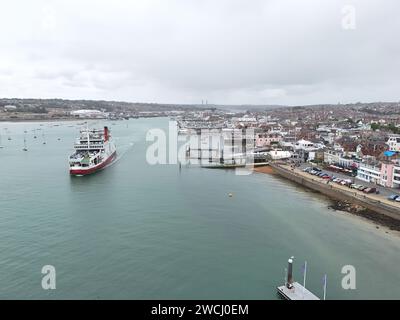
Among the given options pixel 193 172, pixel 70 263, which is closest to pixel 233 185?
pixel 193 172

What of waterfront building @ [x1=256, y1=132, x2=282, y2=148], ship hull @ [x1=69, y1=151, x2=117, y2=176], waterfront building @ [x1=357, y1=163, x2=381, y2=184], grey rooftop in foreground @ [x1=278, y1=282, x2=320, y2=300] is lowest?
grey rooftop in foreground @ [x1=278, y1=282, x2=320, y2=300]

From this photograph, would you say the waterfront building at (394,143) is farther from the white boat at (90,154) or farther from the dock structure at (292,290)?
the white boat at (90,154)

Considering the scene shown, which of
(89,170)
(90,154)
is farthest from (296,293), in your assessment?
(90,154)

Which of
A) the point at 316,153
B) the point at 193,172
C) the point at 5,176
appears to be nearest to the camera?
the point at 5,176

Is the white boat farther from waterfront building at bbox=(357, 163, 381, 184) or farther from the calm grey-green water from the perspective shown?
waterfront building at bbox=(357, 163, 381, 184)

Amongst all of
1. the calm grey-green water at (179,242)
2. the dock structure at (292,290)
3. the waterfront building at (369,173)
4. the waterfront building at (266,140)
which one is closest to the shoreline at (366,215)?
the calm grey-green water at (179,242)

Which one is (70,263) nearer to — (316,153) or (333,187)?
(333,187)

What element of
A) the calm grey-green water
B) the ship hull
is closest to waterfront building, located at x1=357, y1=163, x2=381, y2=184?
the calm grey-green water
